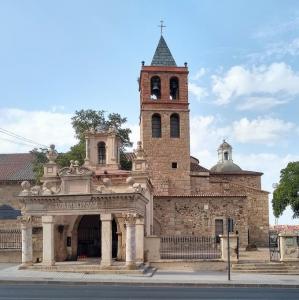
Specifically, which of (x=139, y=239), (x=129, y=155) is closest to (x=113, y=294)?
(x=139, y=239)

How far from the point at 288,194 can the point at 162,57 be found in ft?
56.2

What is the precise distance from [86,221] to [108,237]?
6033 mm

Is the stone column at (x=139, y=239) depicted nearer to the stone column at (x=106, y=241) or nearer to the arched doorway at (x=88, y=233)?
the stone column at (x=106, y=241)

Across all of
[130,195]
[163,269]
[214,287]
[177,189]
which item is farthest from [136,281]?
[177,189]

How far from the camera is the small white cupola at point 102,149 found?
110ft

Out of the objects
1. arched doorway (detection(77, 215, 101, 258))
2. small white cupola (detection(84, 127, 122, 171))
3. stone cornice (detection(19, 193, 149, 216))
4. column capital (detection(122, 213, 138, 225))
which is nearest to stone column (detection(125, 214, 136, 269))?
column capital (detection(122, 213, 138, 225))

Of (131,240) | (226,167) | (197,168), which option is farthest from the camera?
(226,167)

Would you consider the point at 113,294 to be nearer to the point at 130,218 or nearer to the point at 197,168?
the point at 130,218

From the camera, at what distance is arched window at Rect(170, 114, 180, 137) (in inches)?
1877

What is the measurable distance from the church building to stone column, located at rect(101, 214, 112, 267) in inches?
1.8

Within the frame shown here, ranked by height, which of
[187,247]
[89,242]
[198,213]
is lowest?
[187,247]

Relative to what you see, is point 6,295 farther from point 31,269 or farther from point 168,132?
point 168,132

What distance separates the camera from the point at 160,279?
21.5 meters

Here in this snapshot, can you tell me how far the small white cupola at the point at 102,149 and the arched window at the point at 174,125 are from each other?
14.1 m
